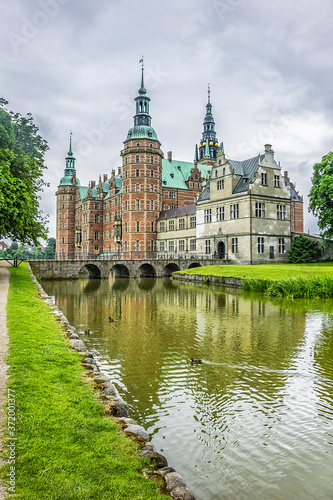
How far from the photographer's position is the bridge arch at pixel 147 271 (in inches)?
1905

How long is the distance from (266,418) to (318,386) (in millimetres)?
2081

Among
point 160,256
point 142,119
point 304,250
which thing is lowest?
point 160,256

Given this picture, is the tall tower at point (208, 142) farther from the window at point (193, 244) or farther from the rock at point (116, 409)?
the rock at point (116, 409)

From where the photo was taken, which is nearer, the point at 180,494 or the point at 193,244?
the point at 180,494

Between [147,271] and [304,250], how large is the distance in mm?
20078

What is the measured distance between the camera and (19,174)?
2089cm

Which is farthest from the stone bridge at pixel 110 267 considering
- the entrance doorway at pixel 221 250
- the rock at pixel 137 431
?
the rock at pixel 137 431

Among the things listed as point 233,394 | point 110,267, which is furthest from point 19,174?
point 110,267

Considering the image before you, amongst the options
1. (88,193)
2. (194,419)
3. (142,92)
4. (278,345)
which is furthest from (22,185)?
(88,193)

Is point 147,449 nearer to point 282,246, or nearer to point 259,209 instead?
point 259,209

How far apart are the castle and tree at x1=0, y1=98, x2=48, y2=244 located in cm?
2441

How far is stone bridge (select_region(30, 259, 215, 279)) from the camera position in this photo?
4044 centimetres

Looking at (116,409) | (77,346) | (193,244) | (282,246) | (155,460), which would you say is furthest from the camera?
(193,244)

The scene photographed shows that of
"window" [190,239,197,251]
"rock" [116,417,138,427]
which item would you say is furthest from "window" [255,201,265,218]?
"rock" [116,417,138,427]
